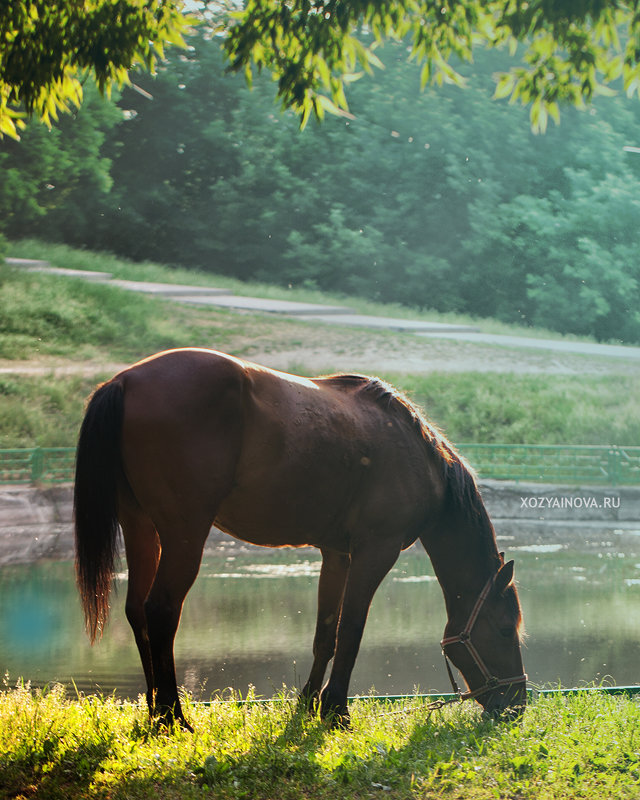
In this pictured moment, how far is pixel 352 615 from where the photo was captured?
140 inches

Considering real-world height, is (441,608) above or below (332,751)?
below

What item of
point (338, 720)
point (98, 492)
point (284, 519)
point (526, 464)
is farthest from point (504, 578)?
point (526, 464)

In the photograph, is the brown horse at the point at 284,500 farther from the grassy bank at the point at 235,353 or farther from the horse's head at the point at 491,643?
the grassy bank at the point at 235,353

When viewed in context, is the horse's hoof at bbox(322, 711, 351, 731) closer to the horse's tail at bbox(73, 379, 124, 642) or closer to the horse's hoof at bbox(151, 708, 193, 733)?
the horse's hoof at bbox(151, 708, 193, 733)

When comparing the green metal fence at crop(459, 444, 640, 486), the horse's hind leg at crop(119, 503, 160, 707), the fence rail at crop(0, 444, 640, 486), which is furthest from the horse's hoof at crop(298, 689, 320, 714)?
the green metal fence at crop(459, 444, 640, 486)

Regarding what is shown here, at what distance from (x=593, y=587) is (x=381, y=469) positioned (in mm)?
6451

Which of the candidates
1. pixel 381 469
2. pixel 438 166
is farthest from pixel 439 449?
pixel 438 166

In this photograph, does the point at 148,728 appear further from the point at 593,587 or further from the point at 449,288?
the point at 449,288

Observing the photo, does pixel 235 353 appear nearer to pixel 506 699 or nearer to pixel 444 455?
pixel 444 455

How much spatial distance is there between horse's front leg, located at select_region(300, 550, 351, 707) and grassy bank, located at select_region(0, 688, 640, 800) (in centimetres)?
30

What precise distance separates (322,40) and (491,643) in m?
2.74

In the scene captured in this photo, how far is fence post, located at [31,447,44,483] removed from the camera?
38.9 ft

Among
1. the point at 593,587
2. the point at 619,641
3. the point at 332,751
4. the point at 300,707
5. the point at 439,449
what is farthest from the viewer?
the point at 593,587

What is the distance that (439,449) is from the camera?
12.5 ft
